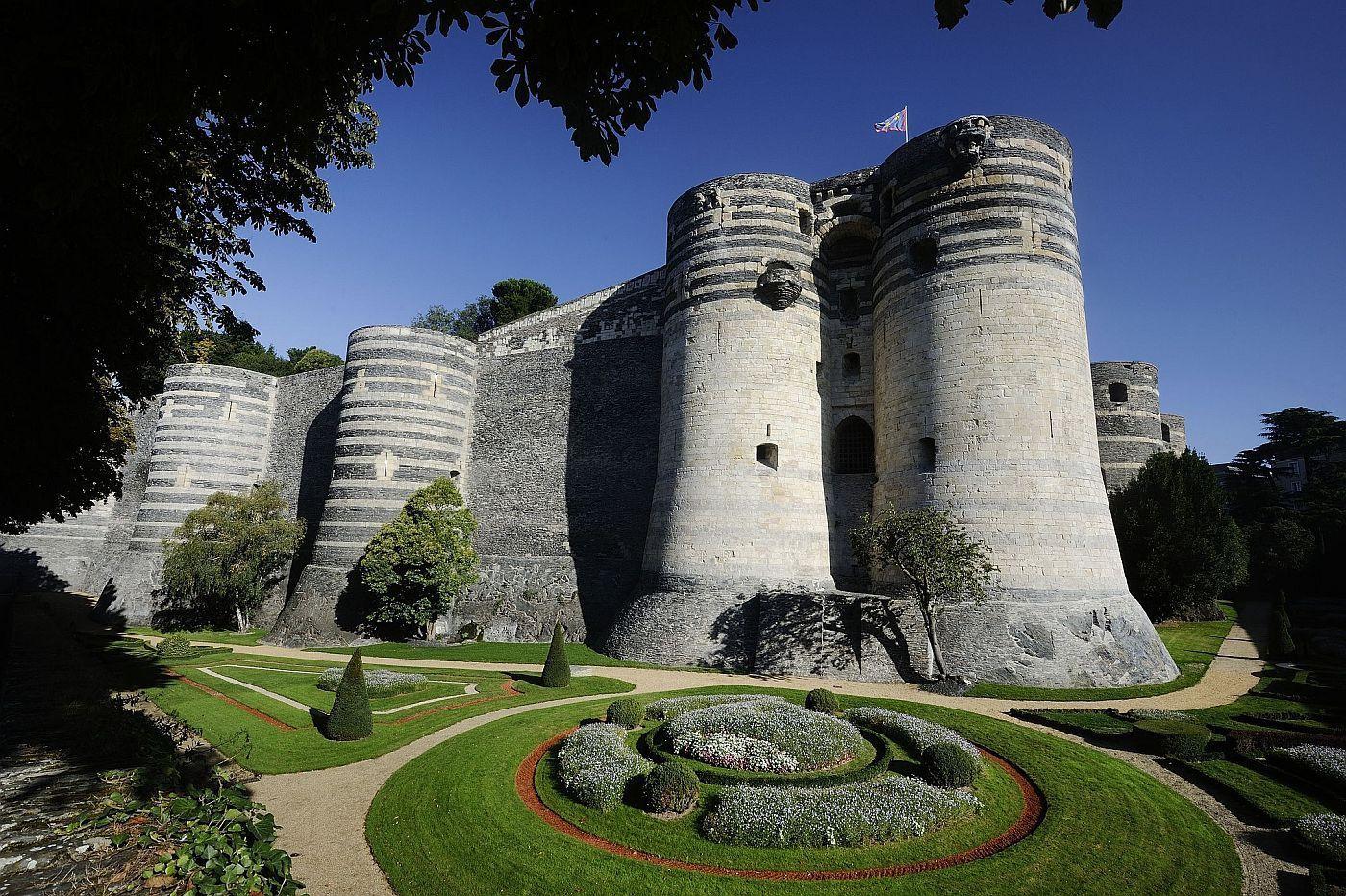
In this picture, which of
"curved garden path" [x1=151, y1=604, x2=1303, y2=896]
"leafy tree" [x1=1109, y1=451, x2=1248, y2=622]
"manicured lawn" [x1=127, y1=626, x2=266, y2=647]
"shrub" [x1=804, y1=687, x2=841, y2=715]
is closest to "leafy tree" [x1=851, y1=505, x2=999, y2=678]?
"curved garden path" [x1=151, y1=604, x2=1303, y2=896]

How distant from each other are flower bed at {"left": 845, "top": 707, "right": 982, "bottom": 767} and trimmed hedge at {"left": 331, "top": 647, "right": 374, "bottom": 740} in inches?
391

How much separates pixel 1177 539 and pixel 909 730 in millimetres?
22111

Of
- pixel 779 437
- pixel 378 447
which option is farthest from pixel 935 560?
pixel 378 447

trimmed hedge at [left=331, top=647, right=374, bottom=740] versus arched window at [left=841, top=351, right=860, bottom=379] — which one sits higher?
arched window at [left=841, top=351, right=860, bottom=379]

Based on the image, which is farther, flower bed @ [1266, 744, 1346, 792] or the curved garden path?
flower bed @ [1266, 744, 1346, 792]

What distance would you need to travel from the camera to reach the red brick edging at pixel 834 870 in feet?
25.5

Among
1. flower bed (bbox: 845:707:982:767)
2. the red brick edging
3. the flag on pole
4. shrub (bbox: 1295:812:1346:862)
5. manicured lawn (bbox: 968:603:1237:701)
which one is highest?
the flag on pole

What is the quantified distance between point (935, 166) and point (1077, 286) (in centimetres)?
546

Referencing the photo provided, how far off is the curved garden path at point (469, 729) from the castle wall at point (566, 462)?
5131 mm

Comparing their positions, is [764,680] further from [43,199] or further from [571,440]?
[43,199]

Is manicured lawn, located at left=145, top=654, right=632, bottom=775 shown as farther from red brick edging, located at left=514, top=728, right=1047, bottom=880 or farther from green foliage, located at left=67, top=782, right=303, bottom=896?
green foliage, located at left=67, top=782, right=303, bottom=896

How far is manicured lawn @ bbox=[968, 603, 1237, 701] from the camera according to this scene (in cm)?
1491

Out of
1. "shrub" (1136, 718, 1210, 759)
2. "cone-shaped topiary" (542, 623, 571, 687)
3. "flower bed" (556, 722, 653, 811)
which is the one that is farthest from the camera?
"cone-shaped topiary" (542, 623, 571, 687)

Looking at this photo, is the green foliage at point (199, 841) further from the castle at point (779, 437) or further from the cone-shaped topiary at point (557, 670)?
the castle at point (779, 437)
